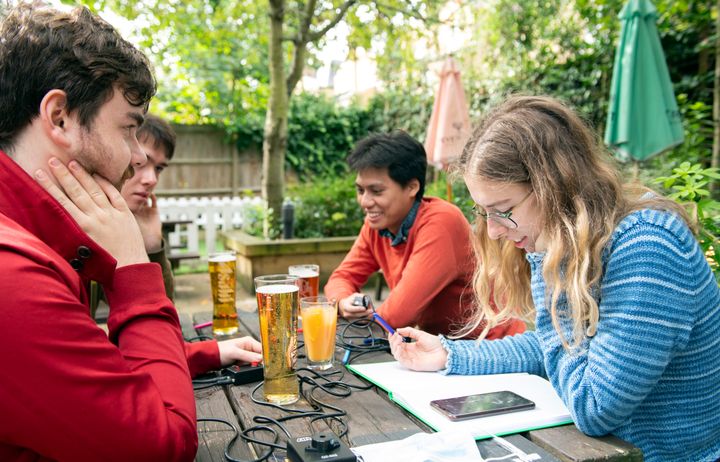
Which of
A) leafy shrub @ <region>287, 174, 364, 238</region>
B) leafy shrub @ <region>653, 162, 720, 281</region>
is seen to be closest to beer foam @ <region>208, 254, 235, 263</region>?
leafy shrub @ <region>653, 162, 720, 281</region>

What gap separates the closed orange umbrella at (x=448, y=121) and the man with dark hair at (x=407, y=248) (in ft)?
9.39

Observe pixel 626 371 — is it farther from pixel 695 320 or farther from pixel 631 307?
pixel 695 320

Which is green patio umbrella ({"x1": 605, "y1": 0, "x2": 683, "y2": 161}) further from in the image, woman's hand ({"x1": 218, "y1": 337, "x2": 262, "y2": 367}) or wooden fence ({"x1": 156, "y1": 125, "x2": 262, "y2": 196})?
wooden fence ({"x1": 156, "y1": 125, "x2": 262, "y2": 196})

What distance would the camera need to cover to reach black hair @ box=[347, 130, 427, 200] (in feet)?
9.86

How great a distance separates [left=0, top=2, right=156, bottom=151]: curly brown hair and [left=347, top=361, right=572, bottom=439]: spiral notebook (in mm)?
953

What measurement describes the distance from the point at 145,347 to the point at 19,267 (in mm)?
310

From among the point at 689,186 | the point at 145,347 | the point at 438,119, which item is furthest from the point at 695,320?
the point at 438,119

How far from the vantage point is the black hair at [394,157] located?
3.00 m

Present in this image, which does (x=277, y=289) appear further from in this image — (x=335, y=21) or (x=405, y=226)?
(x=335, y=21)

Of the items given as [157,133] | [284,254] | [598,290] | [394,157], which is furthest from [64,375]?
[284,254]

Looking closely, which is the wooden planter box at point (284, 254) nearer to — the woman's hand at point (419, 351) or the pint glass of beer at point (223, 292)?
the pint glass of beer at point (223, 292)

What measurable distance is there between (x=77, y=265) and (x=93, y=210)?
0.48 ft

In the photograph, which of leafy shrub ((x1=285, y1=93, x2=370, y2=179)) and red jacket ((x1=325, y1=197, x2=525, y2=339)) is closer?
red jacket ((x1=325, y1=197, x2=525, y2=339))

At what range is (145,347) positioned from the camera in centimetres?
118
